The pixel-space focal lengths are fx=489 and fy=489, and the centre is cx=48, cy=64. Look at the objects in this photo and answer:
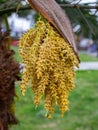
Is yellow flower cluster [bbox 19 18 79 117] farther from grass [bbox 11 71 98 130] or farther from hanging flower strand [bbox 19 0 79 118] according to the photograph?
grass [bbox 11 71 98 130]

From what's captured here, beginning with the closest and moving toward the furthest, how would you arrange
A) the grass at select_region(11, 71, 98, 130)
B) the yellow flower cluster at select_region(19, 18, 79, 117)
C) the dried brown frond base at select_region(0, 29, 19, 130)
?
the yellow flower cluster at select_region(19, 18, 79, 117), the dried brown frond base at select_region(0, 29, 19, 130), the grass at select_region(11, 71, 98, 130)

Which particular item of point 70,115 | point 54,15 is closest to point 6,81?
point 54,15

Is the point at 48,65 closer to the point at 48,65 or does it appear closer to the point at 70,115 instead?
the point at 48,65

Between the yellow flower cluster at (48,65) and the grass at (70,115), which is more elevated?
the yellow flower cluster at (48,65)

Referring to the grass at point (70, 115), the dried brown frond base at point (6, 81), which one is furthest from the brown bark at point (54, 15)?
the grass at point (70, 115)

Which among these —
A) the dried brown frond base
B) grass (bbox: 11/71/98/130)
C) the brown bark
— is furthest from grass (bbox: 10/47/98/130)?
the brown bark

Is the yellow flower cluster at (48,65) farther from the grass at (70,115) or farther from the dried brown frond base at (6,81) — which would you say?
the grass at (70,115)

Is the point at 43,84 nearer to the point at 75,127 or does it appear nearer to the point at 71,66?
Result: the point at 71,66

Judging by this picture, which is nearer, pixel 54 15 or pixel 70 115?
pixel 54 15

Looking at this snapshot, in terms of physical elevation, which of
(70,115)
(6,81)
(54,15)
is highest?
(54,15)

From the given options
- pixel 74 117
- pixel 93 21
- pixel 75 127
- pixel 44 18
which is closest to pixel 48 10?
pixel 44 18
